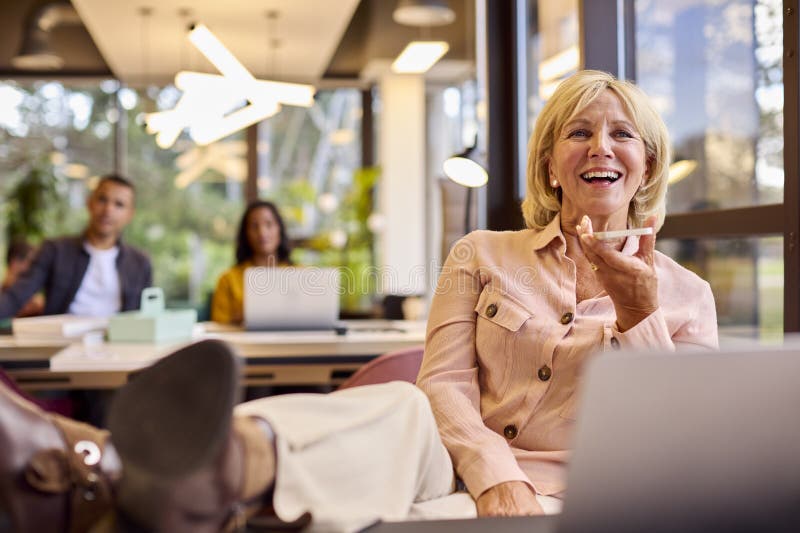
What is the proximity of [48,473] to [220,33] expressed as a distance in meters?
8.39

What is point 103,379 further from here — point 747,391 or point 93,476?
point 747,391

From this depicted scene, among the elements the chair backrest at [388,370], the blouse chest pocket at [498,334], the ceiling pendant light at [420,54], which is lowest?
the chair backrest at [388,370]

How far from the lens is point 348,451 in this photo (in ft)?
3.31

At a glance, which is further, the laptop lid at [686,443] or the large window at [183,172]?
the large window at [183,172]

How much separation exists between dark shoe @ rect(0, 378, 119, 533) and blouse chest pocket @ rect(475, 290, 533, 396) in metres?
0.96

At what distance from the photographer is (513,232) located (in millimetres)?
1934

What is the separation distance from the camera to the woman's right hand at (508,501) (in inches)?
57.4

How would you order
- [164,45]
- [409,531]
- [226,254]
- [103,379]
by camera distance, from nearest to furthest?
[409,531], [103,379], [164,45], [226,254]

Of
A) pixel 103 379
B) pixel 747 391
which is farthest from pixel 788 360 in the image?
pixel 103 379

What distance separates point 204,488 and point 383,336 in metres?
2.96

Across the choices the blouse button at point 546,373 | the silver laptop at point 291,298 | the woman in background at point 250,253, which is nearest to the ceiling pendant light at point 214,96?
the woman in background at point 250,253

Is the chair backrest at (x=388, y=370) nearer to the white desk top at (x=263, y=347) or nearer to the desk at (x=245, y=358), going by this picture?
the desk at (x=245, y=358)

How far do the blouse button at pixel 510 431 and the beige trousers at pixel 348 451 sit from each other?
0.55m

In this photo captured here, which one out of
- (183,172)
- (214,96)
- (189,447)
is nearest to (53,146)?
(183,172)
